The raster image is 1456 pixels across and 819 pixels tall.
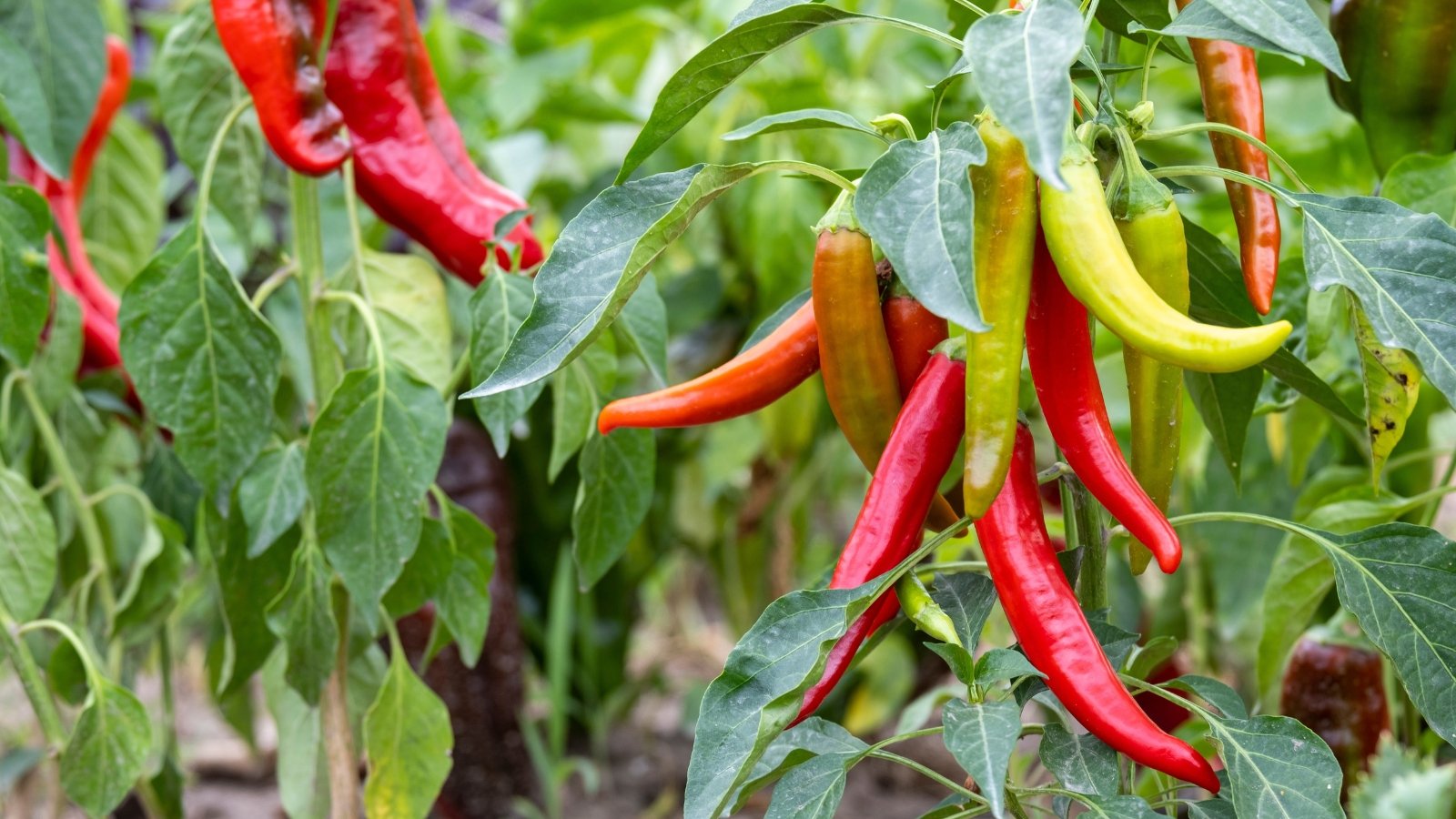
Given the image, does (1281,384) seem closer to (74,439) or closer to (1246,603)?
(1246,603)

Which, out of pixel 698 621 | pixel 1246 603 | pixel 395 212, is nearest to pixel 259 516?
pixel 395 212

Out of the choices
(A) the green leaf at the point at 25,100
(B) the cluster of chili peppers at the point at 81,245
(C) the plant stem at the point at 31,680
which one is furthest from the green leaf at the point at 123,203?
(C) the plant stem at the point at 31,680

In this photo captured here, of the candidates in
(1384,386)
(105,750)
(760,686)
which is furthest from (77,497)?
(1384,386)

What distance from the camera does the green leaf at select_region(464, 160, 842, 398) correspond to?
0.59 m

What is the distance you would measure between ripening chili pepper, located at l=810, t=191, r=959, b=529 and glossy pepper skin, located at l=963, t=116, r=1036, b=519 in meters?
0.07

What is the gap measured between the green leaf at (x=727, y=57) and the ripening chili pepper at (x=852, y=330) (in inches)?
3.2

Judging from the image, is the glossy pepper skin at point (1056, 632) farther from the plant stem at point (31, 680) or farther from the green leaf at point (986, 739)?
the plant stem at point (31, 680)

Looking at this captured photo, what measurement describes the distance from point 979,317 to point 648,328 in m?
0.42

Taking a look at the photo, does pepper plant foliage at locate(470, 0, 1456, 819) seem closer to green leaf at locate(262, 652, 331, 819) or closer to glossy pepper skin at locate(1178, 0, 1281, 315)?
glossy pepper skin at locate(1178, 0, 1281, 315)

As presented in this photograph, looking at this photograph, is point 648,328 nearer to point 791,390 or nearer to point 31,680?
point 791,390

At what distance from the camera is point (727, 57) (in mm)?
626

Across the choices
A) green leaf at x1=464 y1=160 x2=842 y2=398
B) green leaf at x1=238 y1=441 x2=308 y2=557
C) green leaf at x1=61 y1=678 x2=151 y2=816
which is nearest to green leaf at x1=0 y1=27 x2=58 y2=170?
green leaf at x1=238 y1=441 x2=308 y2=557

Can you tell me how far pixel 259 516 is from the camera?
35.2 inches

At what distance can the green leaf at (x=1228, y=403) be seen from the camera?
756 mm
